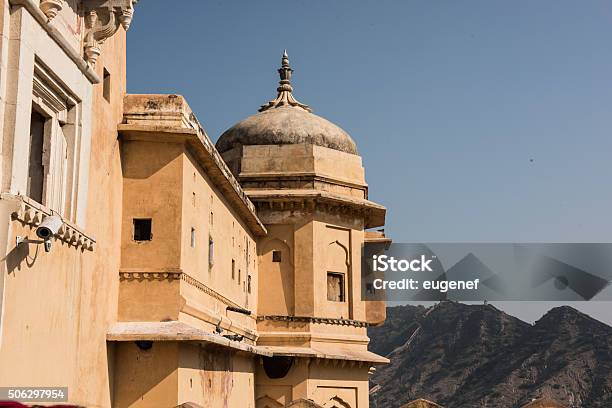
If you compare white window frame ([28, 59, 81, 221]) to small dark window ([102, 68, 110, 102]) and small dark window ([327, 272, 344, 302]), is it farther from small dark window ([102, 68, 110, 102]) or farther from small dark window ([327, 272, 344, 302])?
small dark window ([327, 272, 344, 302])

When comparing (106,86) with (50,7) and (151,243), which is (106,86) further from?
(50,7)

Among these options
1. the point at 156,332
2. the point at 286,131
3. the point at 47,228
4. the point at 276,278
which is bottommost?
the point at 156,332

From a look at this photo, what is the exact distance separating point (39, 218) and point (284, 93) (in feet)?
56.5

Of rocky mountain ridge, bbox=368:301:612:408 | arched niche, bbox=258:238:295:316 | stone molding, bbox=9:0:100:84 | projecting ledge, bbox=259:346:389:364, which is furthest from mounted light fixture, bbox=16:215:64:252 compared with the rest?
rocky mountain ridge, bbox=368:301:612:408

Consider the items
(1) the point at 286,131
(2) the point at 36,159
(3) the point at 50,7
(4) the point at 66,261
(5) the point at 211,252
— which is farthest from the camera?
(1) the point at 286,131

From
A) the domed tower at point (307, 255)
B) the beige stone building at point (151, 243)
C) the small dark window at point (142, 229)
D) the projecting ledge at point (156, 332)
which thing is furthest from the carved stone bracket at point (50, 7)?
the domed tower at point (307, 255)

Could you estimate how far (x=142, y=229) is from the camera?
12.9 meters

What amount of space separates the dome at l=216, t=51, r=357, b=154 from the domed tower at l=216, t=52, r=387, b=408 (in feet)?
0.10

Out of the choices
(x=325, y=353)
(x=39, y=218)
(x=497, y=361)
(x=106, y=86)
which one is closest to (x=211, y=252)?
(x=106, y=86)

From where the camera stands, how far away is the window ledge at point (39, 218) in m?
7.89

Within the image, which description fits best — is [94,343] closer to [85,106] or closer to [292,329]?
[85,106]

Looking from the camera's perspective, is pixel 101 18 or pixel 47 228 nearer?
pixel 47 228

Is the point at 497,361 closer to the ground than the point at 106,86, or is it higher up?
closer to the ground

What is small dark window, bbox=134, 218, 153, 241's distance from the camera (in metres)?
12.8
